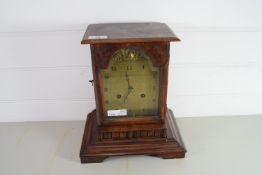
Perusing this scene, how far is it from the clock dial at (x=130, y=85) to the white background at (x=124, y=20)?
0.29 m

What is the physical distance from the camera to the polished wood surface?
2.72 ft

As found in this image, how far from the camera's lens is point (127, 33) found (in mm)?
906

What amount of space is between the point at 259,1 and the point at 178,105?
62 cm

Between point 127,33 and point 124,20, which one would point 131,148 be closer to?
point 127,33

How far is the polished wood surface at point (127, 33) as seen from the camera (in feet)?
2.72

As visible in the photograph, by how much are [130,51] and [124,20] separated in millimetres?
292

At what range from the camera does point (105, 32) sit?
930 mm

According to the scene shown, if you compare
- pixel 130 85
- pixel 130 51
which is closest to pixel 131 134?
→ pixel 130 85

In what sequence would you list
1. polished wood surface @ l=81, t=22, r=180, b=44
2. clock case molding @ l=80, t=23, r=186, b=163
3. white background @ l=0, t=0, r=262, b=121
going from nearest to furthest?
1. polished wood surface @ l=81, t=22, r=180, b=44
2. clock case molding @ l=80, t=23, r=186, b=163
3. white background @ l=0, t=0, r=262, b=121

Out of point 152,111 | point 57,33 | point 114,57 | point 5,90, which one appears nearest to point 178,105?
point 152,111

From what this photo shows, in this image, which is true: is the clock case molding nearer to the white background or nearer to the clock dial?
the clock dial

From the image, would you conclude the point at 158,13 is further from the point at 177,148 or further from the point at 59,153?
the point at 59,153

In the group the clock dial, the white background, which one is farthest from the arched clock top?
the white background

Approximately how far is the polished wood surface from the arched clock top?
0.03m
